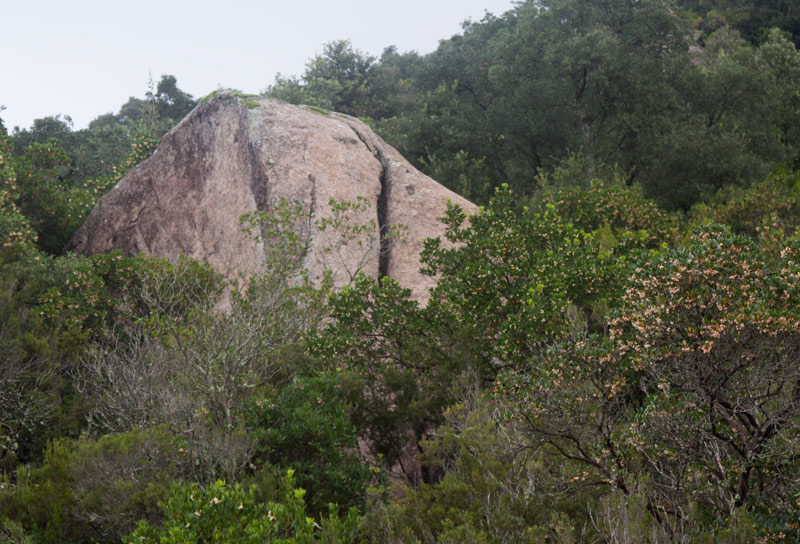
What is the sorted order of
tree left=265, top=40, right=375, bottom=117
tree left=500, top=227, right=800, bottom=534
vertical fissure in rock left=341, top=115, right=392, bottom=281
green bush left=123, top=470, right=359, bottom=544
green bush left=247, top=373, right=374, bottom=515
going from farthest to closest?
tree left=265, top=40, right=375, bottom=117 < vertical fissure in rock left=341, top=115, right=392, bottom=281 < green bush left=247, top=373, right=374, bottom=515 < tree left=500, top=227, right=800, bottom=534 < green bush left=123, top=470, right=359, bottom=544

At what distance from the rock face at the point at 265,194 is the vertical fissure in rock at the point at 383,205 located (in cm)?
5

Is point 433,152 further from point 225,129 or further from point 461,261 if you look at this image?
point 461,261

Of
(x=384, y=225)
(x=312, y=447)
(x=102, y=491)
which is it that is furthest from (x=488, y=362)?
(x=384, y=225)

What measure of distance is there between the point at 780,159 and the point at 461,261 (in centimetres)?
2406

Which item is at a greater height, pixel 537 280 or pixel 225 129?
pixel 225 129

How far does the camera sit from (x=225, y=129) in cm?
2636

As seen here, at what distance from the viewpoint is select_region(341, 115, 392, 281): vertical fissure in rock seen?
2392 cm

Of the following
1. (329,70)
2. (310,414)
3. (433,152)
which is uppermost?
(329,70)

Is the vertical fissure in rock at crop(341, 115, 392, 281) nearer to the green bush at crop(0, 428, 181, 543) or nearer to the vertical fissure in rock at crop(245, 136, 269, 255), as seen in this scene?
the vertical fissure in rock at crop(245, 136, 269, 255)

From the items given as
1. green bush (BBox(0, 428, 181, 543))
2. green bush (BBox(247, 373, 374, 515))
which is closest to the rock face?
green bush (BBox(247, 373, 374, 515))

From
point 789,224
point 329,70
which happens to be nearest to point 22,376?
point 789,224

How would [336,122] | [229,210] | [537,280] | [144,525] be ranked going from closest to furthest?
[144,525], [537,280], [229,210], [336,122]

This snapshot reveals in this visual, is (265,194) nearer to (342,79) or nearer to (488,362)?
(488,362)

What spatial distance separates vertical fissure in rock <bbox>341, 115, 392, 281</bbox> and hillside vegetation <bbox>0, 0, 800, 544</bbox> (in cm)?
336
